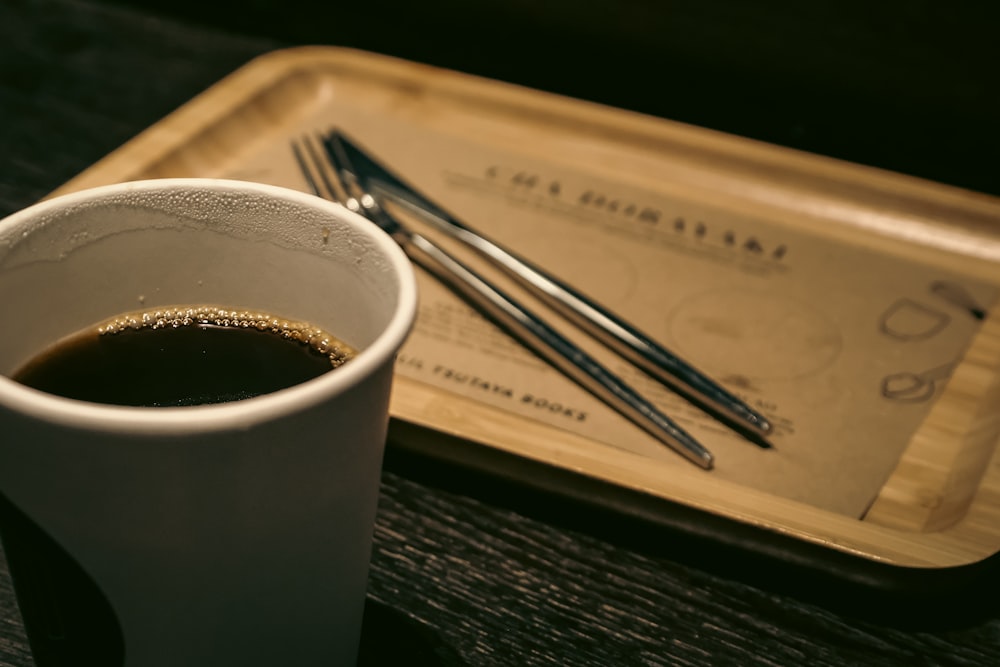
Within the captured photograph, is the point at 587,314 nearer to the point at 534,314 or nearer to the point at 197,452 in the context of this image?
the point at 534,314

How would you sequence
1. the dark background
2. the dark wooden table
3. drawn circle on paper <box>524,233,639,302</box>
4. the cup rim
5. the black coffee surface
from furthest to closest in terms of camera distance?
the dark background
drawn circle on paper <box>524,233,639,302</box>
the dark wooden table
the black coffee surface
the cup rim

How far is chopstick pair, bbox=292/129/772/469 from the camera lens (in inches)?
24.8

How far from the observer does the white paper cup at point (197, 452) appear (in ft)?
0.97

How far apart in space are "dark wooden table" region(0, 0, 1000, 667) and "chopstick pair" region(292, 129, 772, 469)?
112mm

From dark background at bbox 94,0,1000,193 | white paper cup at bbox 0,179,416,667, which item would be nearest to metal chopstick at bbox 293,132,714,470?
white paper cup at bbox 0,179,416,667

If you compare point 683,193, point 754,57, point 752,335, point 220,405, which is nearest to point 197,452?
point 220,405

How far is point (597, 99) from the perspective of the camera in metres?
1.23

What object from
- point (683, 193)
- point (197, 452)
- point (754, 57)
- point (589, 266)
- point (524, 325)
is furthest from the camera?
point (754, 57)

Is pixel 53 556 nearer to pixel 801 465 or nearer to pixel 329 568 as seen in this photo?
pixel 329 568

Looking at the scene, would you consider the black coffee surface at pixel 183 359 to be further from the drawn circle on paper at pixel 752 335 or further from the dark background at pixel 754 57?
the dark background at pixel 754 57

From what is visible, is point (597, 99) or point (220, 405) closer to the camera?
point (220, 405)

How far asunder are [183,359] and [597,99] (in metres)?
0.92

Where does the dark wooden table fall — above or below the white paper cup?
below

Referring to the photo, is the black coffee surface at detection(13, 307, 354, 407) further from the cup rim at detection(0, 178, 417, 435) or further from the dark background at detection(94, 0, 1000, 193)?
the dark background at detection(94, 0, 1000, 193)
